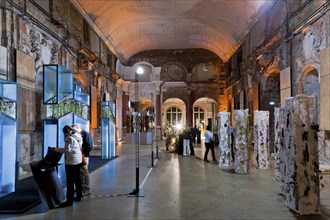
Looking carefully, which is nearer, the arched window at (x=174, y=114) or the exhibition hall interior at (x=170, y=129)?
the exhibition hall interior at (x=170, y=129)

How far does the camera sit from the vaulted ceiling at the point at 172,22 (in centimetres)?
1589


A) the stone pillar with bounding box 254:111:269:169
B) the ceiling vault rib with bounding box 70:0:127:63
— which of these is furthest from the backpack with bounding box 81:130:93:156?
the ceiling vault rib with bounding box 70:0:127:63

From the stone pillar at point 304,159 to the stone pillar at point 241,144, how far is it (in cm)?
343

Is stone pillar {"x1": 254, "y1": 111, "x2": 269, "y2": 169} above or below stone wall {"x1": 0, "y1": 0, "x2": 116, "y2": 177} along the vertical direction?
below

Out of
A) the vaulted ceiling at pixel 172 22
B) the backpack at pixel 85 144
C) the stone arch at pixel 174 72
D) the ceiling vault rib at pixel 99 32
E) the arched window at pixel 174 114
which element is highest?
the vaulted ceiling at pixel 172 22

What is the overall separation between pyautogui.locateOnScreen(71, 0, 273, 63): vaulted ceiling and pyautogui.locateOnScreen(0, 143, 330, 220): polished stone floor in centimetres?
953

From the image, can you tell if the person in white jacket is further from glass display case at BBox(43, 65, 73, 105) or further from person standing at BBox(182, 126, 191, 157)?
person standing at BBox(182, 126, 191, 157)

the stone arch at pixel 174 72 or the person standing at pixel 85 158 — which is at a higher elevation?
the stone arch at pixel 174 72

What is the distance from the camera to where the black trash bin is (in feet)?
17.2

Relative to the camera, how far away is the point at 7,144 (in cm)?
665

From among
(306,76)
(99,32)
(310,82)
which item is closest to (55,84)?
(306,76)

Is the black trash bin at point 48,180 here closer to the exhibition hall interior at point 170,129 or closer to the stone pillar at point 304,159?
the exhibition hall interior at point 170,129

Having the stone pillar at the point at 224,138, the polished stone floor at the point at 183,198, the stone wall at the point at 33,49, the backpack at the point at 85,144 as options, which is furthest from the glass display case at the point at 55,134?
the stone pillar at the point at 224,138

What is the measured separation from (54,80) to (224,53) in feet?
59.4
